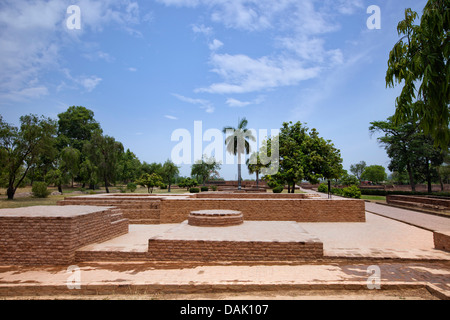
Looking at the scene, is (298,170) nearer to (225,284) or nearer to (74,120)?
(225,284)

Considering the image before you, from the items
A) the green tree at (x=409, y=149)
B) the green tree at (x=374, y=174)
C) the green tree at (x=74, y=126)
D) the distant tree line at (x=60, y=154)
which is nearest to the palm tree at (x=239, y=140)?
the distant tree line at (x=60, y=154)

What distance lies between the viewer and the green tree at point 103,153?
29984 millimetres

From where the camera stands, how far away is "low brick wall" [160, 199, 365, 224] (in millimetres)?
10461

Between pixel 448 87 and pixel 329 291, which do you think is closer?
pixel 329 291

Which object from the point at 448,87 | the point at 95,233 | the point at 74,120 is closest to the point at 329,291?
the point at 448,87

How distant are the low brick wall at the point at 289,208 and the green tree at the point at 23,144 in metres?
20.0

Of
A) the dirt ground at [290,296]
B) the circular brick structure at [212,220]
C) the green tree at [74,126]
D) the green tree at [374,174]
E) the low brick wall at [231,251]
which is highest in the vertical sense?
the green tree at [74,126]

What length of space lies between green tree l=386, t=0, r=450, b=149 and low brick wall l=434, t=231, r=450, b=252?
2220mm

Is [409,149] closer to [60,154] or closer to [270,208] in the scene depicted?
[270,208]

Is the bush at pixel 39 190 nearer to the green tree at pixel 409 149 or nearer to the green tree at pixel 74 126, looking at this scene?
the green tree at pixel 74 126

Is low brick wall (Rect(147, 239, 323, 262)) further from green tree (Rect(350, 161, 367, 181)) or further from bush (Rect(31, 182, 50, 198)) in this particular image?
green tree (Rect(350, 161, 367, 181))

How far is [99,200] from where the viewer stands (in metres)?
11.2
